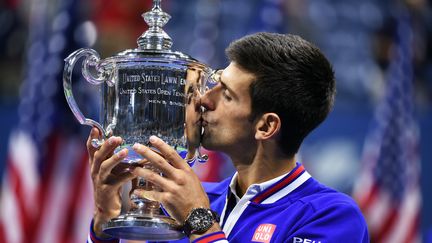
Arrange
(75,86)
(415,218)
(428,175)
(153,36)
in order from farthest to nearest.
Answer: (428,175)
(415,218)
(75,86)
(153,36)

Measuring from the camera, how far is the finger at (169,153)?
2.29 m

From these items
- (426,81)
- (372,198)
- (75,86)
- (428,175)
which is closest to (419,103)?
(426,81)

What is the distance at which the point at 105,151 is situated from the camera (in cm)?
238

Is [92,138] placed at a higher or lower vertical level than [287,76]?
lower

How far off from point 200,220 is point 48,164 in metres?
3.16

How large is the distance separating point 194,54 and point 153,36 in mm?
4190

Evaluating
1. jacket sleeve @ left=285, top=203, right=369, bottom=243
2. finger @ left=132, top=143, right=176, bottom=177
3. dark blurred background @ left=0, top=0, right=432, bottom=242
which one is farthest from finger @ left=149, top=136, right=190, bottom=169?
dark blurred background @ left=0, top=0, right=432, bottom=242

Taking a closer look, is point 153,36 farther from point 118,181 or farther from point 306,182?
point 306,182

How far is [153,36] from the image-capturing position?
2.46 metres

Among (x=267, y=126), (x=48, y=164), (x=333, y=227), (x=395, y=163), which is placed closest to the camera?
(x=333, y=227)

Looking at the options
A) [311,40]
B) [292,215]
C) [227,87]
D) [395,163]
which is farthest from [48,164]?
[292,215]

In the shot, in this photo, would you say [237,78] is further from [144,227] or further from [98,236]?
[98,236]

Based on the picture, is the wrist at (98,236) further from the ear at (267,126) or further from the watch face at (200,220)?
the ear at (267,126)

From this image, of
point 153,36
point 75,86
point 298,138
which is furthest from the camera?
point 75,86
